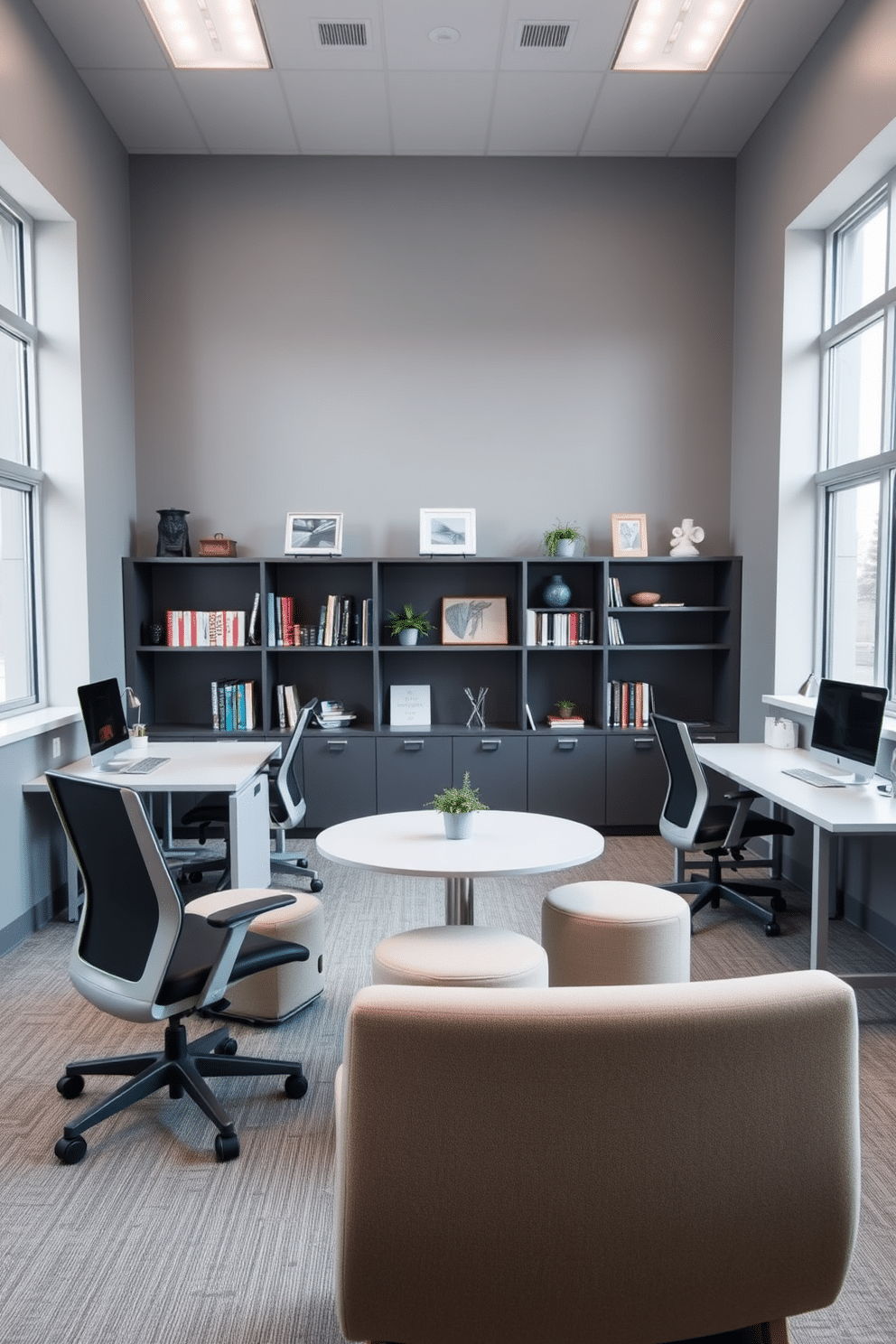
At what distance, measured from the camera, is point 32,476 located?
4.71 metres

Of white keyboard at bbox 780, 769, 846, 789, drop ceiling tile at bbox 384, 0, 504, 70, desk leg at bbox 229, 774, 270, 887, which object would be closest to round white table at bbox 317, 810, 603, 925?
desk leg at bbox 229, 774, 270, 887

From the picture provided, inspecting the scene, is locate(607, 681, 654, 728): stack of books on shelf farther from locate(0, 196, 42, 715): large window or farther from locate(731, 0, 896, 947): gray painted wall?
locate(0, 196, 42, 715): large window

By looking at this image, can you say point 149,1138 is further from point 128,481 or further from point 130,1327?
point 128,481

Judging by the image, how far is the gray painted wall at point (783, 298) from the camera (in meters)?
3.99

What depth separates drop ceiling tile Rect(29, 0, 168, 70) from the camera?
4.31 meters

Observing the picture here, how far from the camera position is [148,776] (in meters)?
4.03

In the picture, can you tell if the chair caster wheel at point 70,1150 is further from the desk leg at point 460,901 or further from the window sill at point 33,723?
the window sill at point 33,723

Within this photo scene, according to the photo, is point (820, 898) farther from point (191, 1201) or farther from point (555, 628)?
point (555, 628)

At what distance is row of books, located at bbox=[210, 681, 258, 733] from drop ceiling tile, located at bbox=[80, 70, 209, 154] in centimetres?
309

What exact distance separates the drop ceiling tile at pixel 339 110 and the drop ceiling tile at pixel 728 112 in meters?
1.68

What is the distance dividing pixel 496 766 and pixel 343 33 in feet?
12.3

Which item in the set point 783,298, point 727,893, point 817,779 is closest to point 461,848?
point 817,779

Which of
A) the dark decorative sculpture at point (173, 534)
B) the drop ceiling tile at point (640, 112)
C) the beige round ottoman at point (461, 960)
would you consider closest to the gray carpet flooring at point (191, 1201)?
the beige round ottoman at point (461, 960)

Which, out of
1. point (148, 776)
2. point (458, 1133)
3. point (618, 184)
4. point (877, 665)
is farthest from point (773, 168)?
point (458, 1133)
